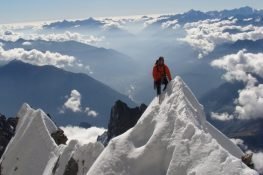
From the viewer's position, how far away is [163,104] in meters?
39.1

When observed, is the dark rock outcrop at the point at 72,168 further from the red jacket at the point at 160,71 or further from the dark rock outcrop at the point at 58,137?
the red jacket at the point at 160,71

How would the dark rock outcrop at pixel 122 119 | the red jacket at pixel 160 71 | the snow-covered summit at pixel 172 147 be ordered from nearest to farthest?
the snow-covered summit at pixel 172 147
the red jacket at pixel 160 71
the dark rock outcrop at pixel 122 119

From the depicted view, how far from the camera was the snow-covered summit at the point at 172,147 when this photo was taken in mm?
31266

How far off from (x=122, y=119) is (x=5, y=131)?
1980 inches

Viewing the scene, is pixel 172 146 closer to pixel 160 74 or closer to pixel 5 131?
pixel 160 74

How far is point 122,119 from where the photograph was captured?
143 meters

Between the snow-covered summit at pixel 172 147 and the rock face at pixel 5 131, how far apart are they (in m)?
59.1

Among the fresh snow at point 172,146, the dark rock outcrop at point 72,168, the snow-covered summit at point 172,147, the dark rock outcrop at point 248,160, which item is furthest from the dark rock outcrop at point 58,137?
the dark rock outcrop at point 248,160

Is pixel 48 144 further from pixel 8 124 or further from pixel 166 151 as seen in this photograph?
pixel 8 124

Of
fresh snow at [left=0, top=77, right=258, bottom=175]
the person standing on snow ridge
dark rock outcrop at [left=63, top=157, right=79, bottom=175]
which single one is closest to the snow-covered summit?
fresh snow at [left=0, top=77, right=258, bottom=175]

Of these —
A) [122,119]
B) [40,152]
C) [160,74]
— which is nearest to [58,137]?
[40,152]

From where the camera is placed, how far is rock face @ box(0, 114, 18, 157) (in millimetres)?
94500

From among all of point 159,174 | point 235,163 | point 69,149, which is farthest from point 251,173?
point 69,149

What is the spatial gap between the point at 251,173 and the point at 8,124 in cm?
7955
